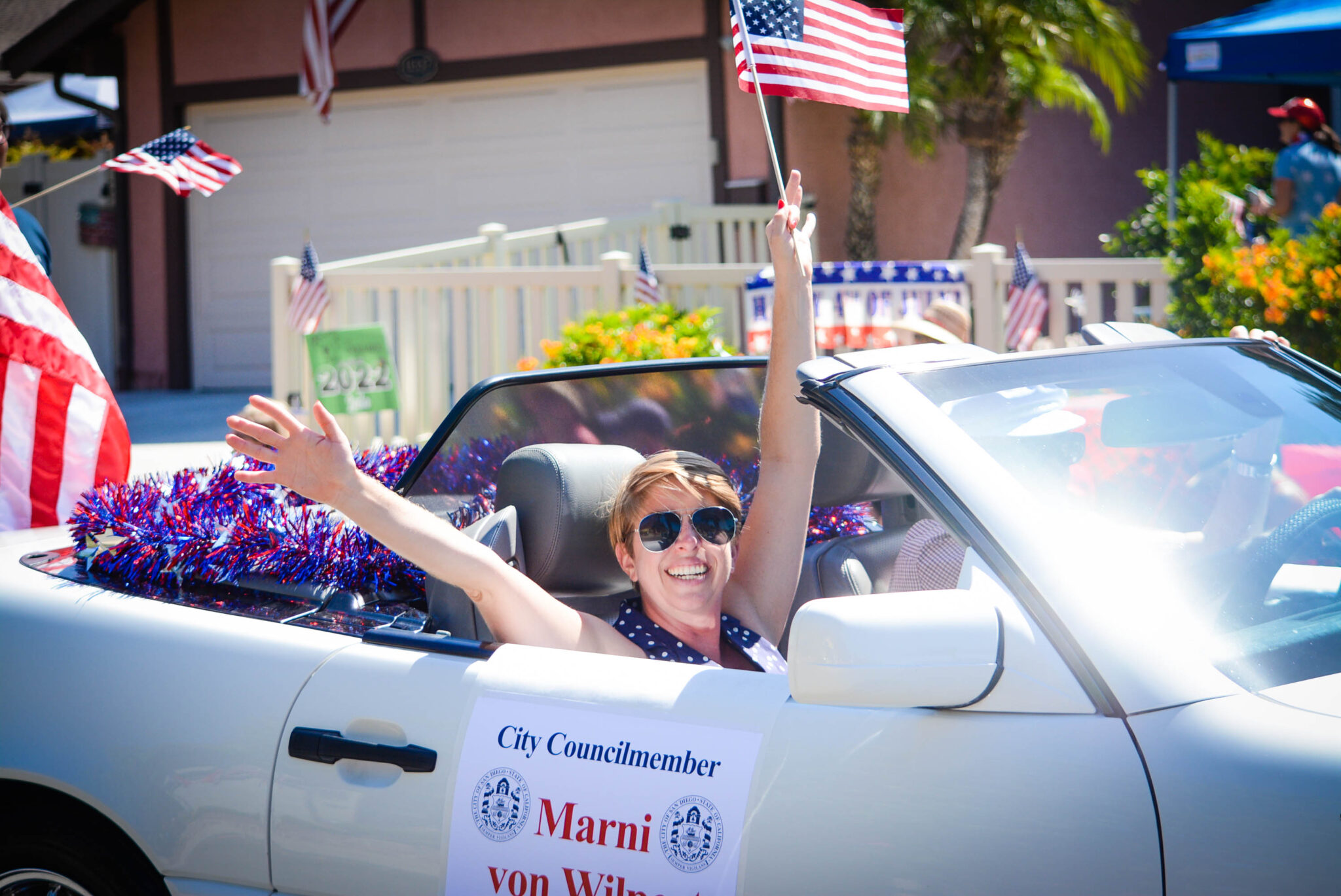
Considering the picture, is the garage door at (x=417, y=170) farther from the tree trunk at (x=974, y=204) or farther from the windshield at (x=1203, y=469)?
the windshield at (x=1203, y=469)

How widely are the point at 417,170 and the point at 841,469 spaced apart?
10380 millimetres

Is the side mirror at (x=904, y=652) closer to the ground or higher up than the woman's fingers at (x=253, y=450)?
closer to the ground

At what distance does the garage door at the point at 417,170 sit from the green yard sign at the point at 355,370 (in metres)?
4.56

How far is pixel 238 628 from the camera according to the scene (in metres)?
2.22

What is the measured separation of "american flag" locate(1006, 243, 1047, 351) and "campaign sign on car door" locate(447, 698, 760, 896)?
19.5 feet

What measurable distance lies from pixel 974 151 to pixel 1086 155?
2.25 m

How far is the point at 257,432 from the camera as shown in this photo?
6.63ft

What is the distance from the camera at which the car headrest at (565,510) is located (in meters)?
2.55

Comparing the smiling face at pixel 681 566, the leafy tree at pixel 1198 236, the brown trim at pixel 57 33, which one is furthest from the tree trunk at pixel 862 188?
the smiling face at pixel 681 566

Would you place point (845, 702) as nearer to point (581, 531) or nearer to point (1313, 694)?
point (1313, 694)

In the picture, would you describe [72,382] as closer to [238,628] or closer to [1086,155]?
[238,628]

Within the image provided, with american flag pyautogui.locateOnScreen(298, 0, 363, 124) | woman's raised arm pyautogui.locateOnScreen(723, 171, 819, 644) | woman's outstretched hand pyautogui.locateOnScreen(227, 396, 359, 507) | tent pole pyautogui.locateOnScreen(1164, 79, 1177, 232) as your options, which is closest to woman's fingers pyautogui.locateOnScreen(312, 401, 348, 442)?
woman's outstretched hand pyautogui.locateOnScreen(227, 396, 359, 507)

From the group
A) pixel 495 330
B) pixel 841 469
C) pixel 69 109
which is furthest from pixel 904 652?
pixel 69 109

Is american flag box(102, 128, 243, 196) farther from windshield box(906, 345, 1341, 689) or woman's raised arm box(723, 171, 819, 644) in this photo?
windshield box(906, 345, 1341, 689)
